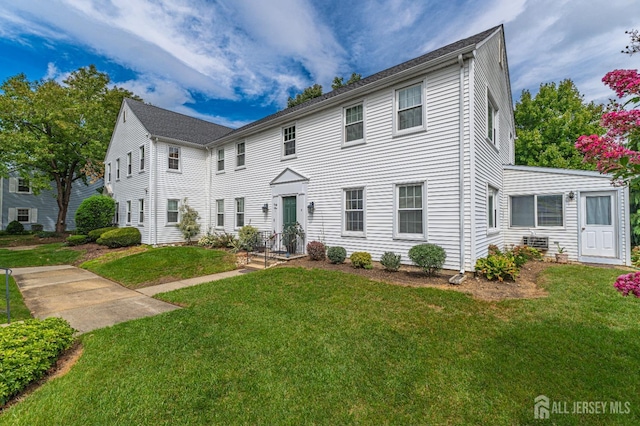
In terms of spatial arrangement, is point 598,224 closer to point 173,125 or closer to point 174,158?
point 174,158

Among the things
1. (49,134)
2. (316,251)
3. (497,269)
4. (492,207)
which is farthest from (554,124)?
(49,134)

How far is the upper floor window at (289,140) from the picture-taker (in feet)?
39.3

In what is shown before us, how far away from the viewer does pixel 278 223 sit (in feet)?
40.2

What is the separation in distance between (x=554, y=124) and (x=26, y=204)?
4419 centimetres

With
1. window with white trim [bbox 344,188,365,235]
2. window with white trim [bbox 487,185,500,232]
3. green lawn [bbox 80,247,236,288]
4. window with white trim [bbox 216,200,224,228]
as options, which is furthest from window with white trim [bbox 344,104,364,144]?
window with white trim [bbox 216,200,224,228]

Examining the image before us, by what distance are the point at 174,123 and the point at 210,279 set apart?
46.8ft

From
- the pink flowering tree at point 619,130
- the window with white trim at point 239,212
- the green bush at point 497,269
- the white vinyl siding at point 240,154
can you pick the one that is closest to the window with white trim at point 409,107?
the green bush at point 497,269

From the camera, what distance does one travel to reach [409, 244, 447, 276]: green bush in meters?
7.30

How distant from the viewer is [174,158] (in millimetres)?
15734

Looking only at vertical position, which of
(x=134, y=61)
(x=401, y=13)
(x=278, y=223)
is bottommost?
(x=278, y=223)

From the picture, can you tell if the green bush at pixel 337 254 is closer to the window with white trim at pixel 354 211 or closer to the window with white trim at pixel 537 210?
the window with white trim at pixel 354 211

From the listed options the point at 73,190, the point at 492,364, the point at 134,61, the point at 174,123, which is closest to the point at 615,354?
the point at 492,364

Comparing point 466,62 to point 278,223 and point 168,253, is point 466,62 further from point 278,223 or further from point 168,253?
point 168,253

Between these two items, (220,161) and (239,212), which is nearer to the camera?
(239,212)
